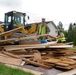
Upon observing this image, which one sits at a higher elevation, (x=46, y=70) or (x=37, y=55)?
(x=37, y=55)

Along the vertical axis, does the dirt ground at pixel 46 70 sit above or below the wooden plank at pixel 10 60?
below

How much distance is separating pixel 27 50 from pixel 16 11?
7455mm

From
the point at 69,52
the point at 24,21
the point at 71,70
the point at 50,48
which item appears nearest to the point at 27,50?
the point at 50,48

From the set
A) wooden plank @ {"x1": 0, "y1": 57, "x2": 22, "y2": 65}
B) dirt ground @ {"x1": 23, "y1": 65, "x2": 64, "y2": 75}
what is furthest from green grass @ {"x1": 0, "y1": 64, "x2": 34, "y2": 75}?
wooden plank @ {"x1": 0, "y1": 57, "x2": 22, "y2": 65}

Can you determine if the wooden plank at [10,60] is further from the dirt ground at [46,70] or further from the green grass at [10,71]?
the green grass at [10,71]

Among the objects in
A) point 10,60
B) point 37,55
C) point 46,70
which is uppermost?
point 37,55

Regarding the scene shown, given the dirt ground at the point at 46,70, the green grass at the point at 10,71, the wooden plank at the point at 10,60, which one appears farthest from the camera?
the wooden plank at the point at 10,60

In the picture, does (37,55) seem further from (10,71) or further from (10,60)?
(10,71)

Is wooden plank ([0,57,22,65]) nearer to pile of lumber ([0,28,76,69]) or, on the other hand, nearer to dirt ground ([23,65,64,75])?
pile of lumber ([0,28,76,69])

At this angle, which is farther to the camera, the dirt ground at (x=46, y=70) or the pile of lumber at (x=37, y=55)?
the pile of lumber at (x=37, y=55)

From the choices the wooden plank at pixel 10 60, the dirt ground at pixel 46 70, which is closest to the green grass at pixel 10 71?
the dirt ground at pixel 46 70

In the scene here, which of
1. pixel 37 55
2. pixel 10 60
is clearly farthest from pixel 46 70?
pixel 10 60

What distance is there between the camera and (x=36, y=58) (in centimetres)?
734

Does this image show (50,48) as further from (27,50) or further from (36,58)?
(36,58)
